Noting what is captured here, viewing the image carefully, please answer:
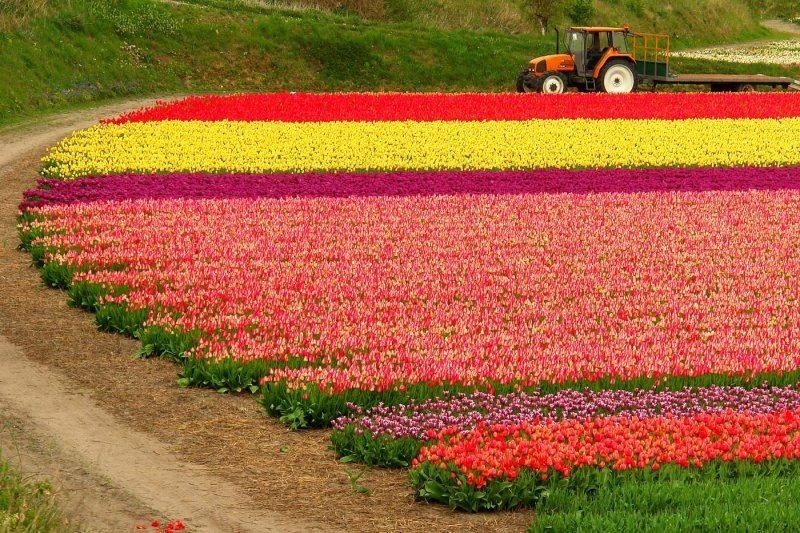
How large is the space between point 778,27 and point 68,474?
98545 mm

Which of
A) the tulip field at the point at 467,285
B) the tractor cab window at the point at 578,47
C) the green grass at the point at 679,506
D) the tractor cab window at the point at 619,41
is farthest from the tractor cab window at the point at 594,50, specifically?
the green grass at the point at 679,506

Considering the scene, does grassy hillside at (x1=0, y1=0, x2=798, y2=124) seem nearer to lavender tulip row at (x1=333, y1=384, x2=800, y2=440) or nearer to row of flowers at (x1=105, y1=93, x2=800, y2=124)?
A: row of flowers at (x1=105, y1=93, x2=800, y2=124)

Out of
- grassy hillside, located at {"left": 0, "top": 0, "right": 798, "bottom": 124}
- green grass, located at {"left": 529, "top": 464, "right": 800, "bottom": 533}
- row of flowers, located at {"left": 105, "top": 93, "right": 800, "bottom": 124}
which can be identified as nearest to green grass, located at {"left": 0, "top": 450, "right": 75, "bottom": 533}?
green grass, located at {"left": 529, "top": 464, "right": 800, "bottom": 533}

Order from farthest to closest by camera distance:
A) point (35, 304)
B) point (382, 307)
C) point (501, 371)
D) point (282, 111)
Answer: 1. point (282, 111)
2. point (35, 304)
3. point (382, 307)
4. point (501, 371)

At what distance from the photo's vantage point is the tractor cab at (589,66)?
43.6 m

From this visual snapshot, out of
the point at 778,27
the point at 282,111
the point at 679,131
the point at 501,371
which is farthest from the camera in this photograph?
the point at 778,27

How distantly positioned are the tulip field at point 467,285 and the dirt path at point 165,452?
0.91 ft

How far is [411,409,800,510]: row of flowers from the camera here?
970cm

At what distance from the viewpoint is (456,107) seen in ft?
124

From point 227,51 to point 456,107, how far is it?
14070 mm

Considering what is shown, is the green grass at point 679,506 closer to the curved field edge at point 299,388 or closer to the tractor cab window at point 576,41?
the curved field edge at point 299,388

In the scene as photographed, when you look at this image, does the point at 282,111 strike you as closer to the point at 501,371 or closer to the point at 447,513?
the point at 501,371

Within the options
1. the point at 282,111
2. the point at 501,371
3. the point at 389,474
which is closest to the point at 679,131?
the point at 282,111

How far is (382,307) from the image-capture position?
48.0ft
